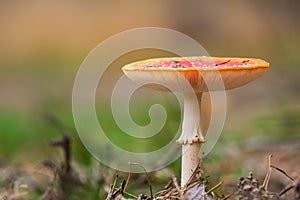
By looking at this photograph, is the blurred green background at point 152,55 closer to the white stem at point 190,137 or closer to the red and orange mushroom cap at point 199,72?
the white stem at point 190,137

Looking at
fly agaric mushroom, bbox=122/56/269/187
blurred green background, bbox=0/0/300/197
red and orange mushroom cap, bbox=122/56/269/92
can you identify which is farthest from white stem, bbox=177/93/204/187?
blurred green background, bbox=0/0/300/197

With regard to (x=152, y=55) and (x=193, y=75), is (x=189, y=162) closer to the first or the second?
(x=193, y=75)

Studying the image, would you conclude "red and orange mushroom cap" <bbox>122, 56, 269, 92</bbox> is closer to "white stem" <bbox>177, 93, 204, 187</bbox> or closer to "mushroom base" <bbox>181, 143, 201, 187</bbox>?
"white stem" <bbox>177, 93, 204, 187</bbox>

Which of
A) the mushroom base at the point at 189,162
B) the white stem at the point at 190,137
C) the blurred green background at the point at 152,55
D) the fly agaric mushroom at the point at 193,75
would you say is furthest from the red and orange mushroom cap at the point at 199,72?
the blurred green background at the point at 152,55

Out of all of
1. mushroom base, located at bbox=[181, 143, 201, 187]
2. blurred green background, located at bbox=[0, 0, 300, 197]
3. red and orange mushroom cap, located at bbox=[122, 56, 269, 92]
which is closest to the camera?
red and orange mushroom cap, located at bbox=[122, 56, 269, 92]

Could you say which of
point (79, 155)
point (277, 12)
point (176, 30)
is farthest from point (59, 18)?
point (79, 155)

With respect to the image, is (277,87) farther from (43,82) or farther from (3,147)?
(43,82)

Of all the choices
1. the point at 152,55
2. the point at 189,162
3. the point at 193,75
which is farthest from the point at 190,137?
the point at 152,55
